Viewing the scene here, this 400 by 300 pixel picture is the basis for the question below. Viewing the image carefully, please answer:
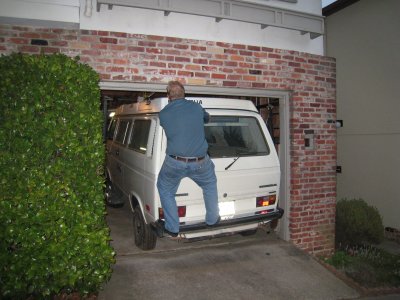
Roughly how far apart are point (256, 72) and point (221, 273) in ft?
10.1

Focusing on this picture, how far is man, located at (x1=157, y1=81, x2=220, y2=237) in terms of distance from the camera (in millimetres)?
3896

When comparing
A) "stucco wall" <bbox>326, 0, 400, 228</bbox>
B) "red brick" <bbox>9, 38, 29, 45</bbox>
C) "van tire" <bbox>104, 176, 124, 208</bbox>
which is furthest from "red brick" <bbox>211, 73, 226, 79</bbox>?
"stucco wall" <bbox>326, 0, 400, 228</bbox>

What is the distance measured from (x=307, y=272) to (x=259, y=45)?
11.5ft

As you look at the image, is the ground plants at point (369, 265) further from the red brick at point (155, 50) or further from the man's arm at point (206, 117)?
the red brick at point (155, 50)

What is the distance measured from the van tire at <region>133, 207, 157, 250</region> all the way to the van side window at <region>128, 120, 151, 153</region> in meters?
0.98

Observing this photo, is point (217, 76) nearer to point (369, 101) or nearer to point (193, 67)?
point (193, 67)

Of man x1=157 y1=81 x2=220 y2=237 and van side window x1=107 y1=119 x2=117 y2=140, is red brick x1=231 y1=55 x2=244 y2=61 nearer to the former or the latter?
man x1=157 y1=81 x2=220 y2=237

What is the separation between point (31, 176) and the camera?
318 cm

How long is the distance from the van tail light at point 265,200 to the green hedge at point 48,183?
7.08 ft

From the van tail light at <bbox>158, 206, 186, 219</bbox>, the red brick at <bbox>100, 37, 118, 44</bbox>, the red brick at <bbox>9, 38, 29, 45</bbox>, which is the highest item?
the red brick at <bbox>100, 37, 118, 44</bbox>

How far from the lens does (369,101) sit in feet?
24.5

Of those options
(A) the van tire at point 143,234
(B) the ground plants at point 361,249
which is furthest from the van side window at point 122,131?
(B) the ground plants at point 361,249

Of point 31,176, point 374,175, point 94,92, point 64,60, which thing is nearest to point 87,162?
point 31,176

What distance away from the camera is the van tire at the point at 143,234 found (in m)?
4.75
